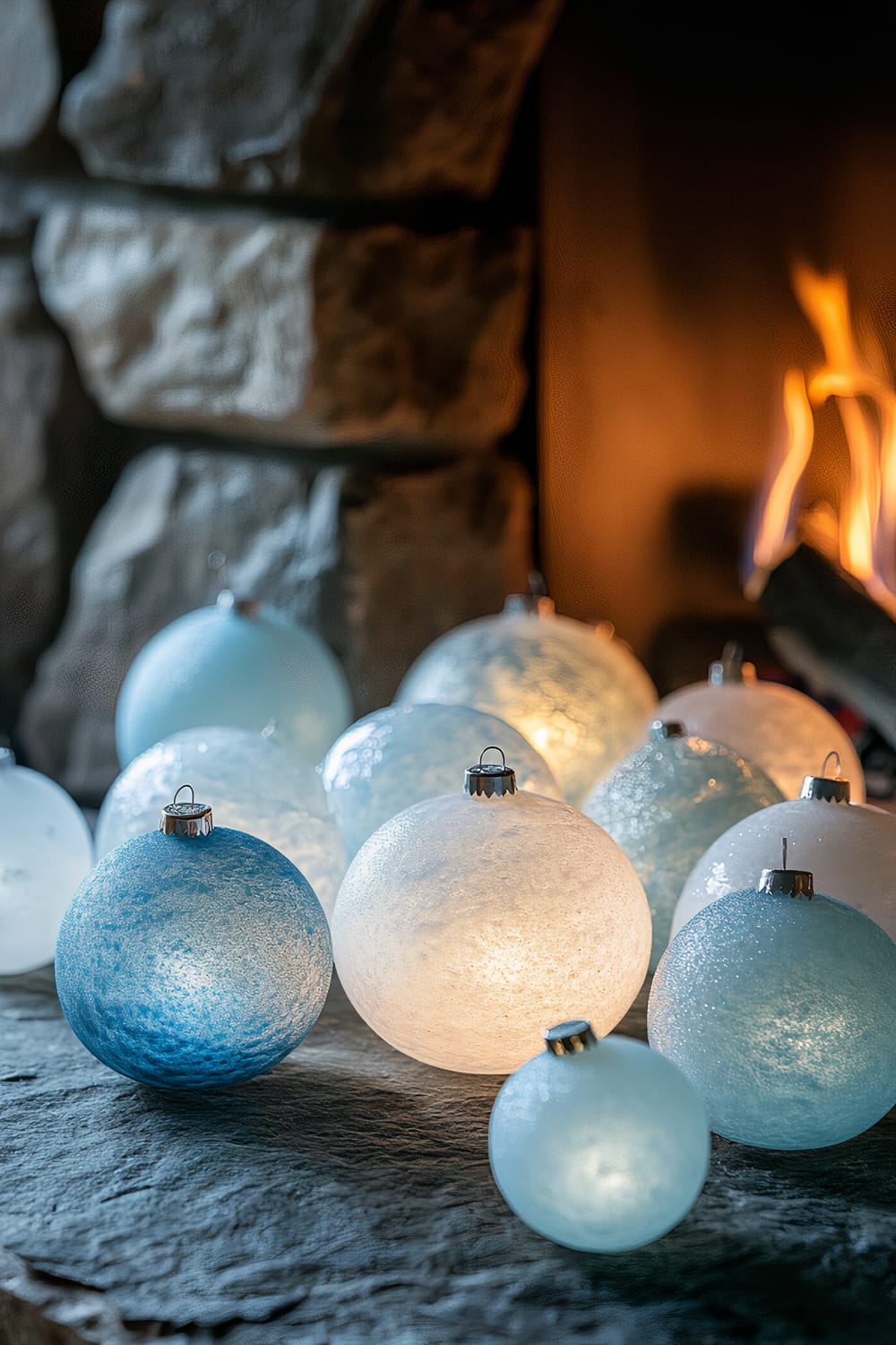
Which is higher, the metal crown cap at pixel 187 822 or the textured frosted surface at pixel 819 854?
the metal crown cap at pixel 187 822

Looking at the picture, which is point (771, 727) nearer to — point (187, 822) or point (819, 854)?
point (819, 854)

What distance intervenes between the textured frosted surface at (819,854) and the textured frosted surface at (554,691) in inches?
15.5

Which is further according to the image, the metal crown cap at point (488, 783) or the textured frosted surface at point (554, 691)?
the textured frosted surface at point (554, 691)

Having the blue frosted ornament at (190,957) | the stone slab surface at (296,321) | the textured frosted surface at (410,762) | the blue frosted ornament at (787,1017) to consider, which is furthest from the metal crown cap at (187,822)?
the stone slab surface at (296,321)

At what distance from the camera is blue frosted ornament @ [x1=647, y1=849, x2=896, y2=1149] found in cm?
90

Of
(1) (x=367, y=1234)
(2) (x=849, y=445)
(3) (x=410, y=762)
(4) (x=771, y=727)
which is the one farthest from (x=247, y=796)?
(2) (x=849, y=445)

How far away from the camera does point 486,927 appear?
98cm

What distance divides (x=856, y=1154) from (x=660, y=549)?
1.16m

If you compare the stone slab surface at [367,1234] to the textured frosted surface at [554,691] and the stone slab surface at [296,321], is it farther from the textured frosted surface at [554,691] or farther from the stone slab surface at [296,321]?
the stone slab surface at [296,321]

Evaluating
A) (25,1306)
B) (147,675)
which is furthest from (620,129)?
(25,1306)

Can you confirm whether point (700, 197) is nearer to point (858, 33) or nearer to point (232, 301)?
point (858, 33)

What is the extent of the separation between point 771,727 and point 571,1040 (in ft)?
2.33

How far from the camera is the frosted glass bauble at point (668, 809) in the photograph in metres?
1.23

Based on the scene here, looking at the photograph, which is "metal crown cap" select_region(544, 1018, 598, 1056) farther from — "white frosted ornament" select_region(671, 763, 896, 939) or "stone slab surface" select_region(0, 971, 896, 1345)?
"white frosted ornament" select_region(671, 763, 896, 939)
